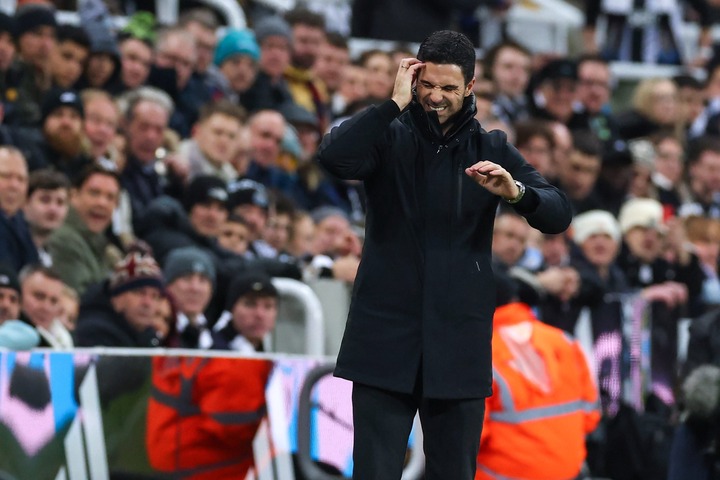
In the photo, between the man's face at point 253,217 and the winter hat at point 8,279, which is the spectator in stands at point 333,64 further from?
the winter hat at point 8,279

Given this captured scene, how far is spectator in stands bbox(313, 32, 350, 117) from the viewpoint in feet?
46.2

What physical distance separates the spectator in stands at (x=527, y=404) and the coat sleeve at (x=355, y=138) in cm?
292

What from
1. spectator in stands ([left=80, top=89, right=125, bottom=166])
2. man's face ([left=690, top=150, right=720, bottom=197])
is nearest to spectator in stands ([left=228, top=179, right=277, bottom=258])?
spectator in stands ([left=80, top=89, right=125, bottom=166])

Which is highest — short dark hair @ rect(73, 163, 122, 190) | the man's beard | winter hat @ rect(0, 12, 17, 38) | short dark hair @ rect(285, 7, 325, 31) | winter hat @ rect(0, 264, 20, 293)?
winter hat @ rect(0, 12, 17, 38)

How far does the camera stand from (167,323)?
30.1 feet

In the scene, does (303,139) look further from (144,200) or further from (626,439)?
(626,439)

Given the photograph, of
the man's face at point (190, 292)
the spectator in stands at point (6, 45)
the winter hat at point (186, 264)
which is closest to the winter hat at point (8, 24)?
the spectator in stands at point (6, 45)

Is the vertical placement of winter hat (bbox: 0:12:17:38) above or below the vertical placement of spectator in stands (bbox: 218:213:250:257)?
above

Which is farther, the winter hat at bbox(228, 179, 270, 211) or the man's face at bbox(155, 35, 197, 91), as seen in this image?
the man's face at bbox(155, 35, 197, 91)

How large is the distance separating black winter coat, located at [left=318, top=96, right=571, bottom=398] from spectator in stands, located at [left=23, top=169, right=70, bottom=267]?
429 centimetres

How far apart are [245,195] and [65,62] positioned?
160 cm

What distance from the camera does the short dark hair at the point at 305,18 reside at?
14.0m

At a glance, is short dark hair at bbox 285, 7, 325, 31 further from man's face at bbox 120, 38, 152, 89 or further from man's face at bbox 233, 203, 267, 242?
man's face at bbox 233, 203, 267, 242

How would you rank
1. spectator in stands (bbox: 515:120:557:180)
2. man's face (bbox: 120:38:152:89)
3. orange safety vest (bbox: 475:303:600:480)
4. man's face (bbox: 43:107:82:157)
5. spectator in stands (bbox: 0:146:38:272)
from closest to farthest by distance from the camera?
orange safety vest (bbox: 475:303:600:480) → spectator in stands (bbox: 0:146:38:272) → man's face (bbox: 43:107:82:157) → man's face (bbox: 120:38:152:89) → spectator in stands (bbox: 515:120:557:180)
